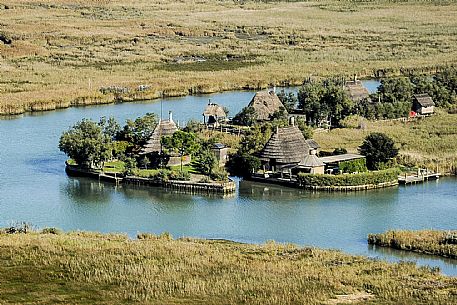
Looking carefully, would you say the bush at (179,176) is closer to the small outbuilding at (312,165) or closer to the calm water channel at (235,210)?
the calm water channel at (235,210)

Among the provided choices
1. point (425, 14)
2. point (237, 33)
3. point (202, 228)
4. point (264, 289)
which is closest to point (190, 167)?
point (202, 228)

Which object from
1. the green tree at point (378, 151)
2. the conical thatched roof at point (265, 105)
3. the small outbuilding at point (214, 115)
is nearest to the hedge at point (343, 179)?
the green tree at point (378, 151)

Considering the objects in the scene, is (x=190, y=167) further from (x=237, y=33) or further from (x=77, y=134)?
(x=237, y=33)

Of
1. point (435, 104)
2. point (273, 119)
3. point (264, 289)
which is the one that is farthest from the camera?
point (435, 104)

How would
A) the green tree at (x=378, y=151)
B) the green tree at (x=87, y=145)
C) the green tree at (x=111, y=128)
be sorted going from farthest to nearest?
the green tree at (x=111, y=128) → the green tree at (x=87, y=145) → the green tree at (x=378, y=151)

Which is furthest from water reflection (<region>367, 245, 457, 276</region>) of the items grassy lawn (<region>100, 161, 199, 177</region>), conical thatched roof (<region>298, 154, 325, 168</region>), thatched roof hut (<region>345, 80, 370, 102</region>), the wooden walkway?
thatched roof hut (<region>345, 80, 370, 102</region>)

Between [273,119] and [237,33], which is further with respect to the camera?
[237,33]
